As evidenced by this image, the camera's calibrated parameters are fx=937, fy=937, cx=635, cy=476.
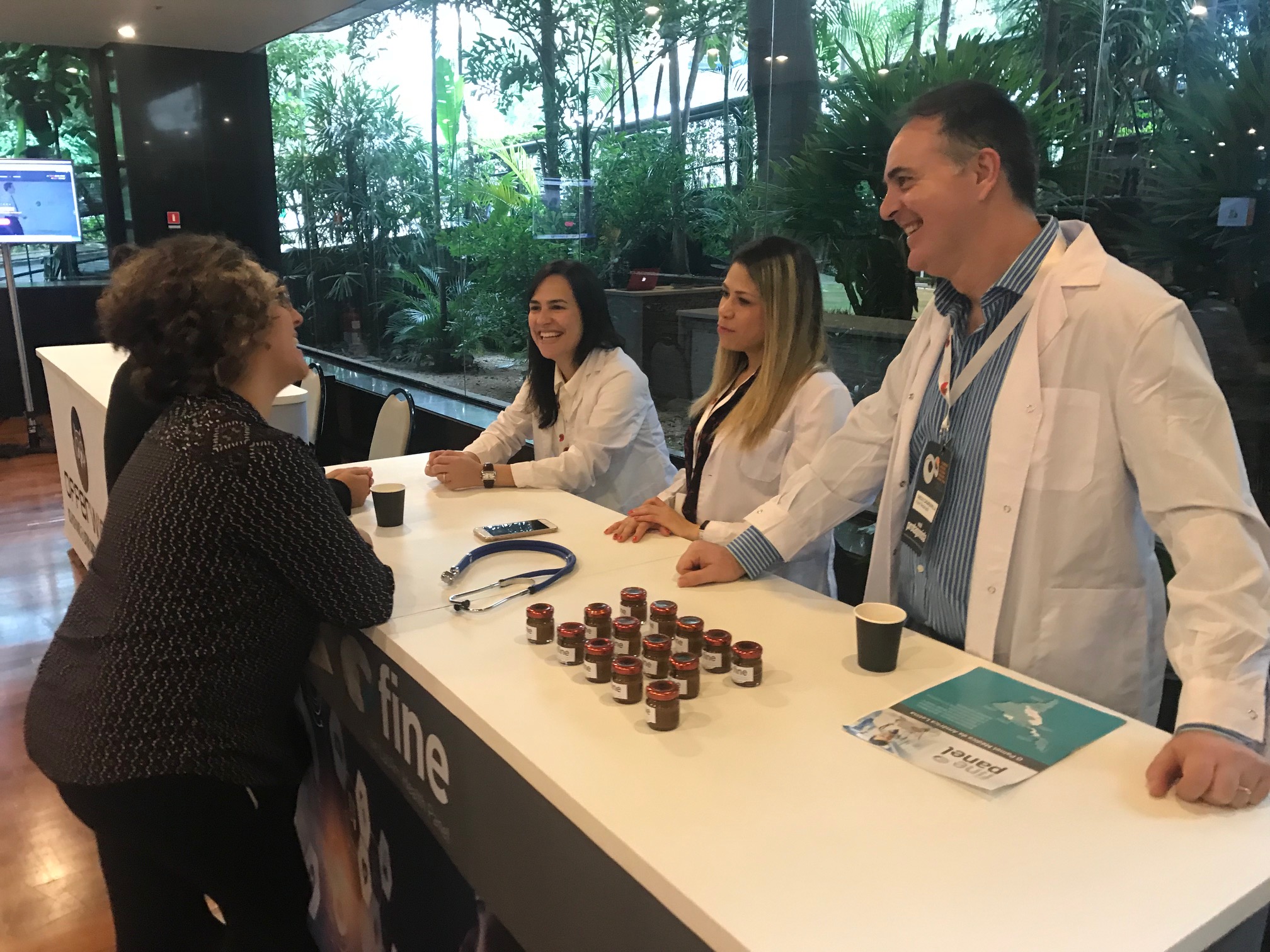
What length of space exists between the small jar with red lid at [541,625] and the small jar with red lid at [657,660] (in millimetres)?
208

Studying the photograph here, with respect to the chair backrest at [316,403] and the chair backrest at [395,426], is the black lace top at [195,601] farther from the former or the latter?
the chair backrest at [316,403]

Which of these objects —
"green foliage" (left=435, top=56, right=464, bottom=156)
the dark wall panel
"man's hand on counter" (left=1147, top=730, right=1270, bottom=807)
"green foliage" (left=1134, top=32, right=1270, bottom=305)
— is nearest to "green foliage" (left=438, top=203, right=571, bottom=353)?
"green foliage" (left=435, top=56, right=464, bottom=156)

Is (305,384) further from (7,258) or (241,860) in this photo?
(241,860)

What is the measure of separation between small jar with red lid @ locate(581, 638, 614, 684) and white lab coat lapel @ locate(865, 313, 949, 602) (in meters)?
0.63

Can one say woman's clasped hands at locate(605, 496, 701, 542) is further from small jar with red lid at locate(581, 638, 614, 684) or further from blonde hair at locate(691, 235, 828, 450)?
small jar with red lid at locate(581, 638, 614, 684)

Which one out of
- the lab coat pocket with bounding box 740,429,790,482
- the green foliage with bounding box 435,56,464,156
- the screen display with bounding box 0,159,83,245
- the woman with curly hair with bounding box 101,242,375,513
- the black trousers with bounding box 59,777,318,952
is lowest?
the black trousers with bounding box 59,777,318,952

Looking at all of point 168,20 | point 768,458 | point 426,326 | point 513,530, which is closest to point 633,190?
point 768,458

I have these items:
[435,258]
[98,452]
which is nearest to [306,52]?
[435,258]

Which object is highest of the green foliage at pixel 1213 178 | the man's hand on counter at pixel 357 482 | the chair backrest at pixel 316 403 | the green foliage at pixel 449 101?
the green foliage at pixel 449 101

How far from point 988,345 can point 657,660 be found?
77cm

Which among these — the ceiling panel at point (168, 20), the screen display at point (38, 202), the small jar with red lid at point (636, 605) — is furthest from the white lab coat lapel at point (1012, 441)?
the screen display at point (38, 202)

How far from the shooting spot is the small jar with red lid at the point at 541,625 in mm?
1493

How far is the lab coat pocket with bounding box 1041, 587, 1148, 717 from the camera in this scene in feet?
4.82

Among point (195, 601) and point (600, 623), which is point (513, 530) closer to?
point (600, 623)
